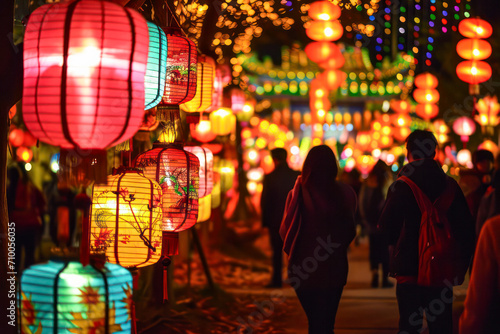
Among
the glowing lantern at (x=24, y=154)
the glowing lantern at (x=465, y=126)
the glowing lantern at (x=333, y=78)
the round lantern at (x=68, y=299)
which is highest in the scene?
the glowing lantern at (x=333, y=78)

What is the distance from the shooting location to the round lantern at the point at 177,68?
19.6ft

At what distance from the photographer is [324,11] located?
10016mm

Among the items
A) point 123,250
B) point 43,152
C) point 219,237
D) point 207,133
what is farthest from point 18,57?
point 43,152

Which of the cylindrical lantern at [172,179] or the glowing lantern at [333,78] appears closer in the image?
the cylindrical lantern at [172,179]

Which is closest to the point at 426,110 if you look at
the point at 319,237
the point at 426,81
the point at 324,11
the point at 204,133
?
the point at 426,81

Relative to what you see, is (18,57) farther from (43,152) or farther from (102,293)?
(43,152)

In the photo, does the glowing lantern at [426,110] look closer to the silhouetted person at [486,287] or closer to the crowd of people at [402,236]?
the crowd of people at [402,236]

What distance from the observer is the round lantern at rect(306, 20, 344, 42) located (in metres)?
10.2

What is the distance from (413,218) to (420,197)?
171 millimetres

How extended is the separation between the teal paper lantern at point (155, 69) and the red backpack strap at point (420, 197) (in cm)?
204

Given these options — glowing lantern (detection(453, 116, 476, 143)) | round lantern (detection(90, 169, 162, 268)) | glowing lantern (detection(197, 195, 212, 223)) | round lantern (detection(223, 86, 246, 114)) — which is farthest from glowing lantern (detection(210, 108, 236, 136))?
glowing lantern (detection(453, 116, 476, 143))

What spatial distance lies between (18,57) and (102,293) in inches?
73.6

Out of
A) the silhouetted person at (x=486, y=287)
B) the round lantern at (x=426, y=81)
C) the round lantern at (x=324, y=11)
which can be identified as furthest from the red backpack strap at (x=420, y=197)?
the round lantern at (x=426, y=81)

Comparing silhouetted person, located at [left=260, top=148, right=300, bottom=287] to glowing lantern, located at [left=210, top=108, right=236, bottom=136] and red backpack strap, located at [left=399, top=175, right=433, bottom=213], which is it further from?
red backpack strap, located at [left=399, top=175, right=433, bottom=213]
